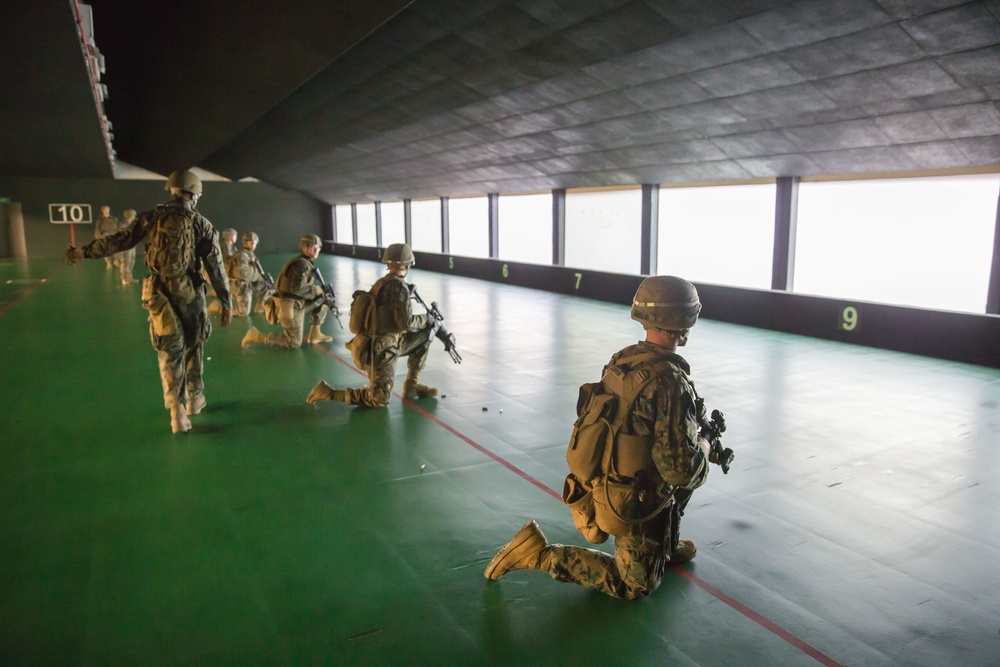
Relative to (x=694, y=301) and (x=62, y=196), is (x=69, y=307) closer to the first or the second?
(x=694, y=301)

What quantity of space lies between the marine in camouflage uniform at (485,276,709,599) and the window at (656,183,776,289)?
430 inches

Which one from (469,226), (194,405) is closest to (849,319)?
(194,405)

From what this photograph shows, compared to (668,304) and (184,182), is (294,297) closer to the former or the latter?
(184,182)

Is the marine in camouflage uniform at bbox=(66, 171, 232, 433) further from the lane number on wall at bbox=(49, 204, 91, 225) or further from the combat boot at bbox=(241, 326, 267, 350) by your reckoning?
the lane number on wall at bbox=(49, 204, 91, 225)

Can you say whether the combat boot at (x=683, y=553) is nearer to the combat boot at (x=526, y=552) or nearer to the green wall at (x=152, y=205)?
the combat boot at (x=526, y=552)

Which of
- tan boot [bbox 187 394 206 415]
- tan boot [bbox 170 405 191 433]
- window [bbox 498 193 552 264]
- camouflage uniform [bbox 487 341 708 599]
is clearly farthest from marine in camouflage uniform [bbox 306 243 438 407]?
window [bbox 498 193 552 264]

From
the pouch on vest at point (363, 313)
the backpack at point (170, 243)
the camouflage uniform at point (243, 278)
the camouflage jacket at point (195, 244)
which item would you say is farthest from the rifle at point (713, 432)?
the camouflage uniform at point (243, 278)

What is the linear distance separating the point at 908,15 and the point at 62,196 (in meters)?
31.9

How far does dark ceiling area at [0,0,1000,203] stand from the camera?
7699 mm

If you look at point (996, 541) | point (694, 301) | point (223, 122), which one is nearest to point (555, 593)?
point (694, 301)

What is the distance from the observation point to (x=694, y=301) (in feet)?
10.8

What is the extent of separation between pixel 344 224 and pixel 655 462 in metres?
32.7

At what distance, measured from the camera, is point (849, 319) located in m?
11.3

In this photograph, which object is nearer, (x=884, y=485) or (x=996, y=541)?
(x=996, y=541)
